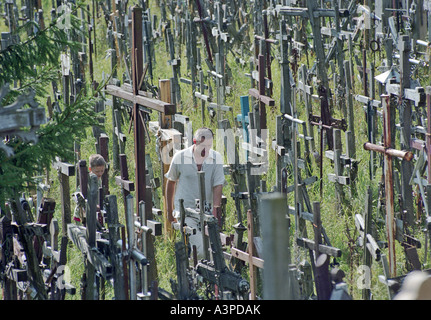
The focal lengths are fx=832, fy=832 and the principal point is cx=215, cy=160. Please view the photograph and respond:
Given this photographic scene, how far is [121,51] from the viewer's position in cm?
1300

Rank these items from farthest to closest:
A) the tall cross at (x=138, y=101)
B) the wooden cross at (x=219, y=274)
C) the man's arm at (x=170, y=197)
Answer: the man's arm at (x=170, y=197) < the tall cross at (x=138, y=101) < the wooden cross at (x=219, y=274)

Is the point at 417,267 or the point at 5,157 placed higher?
the point at 5,157

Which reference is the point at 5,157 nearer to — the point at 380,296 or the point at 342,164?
the point at 380,296

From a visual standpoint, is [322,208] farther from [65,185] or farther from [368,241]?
[65,185]

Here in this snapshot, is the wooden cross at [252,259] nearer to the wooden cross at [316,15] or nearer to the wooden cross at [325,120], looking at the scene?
the wooden cross at [325,120]

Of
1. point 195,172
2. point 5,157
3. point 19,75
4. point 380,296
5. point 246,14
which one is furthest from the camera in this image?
point 246,14

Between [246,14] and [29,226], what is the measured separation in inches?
425

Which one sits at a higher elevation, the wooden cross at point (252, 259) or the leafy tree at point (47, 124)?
the leafy tree at point (47, 124)

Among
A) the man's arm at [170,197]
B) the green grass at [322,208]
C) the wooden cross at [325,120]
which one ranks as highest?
the wooden cross at [325,120]

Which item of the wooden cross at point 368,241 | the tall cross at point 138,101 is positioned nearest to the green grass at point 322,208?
the wooden cross at point 368,241

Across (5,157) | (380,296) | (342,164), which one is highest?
(5,157)

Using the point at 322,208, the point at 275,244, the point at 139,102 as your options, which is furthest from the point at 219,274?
the point at 322,208

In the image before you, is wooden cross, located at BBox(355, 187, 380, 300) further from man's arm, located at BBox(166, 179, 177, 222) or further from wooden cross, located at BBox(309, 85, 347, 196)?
wooden cross, located at BBox(309, 85, 347, 196)
